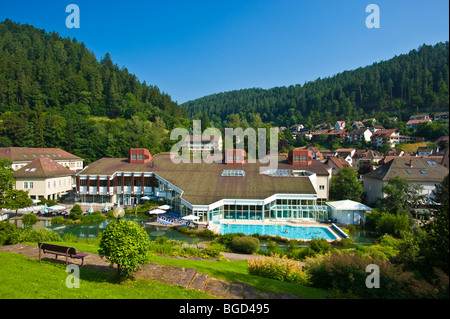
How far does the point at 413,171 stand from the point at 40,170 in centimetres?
4420

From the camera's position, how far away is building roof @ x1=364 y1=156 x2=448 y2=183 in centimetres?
2800

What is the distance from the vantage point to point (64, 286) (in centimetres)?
662

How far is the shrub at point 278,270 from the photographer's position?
32.2 feet

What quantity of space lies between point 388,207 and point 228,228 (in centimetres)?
1502

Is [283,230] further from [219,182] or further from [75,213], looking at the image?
[75,213]

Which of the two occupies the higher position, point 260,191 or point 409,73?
point 409,73

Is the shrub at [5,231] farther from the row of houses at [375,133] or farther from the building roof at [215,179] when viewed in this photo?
the row of houses at [375,133]

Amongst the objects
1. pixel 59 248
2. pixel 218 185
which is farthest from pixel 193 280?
pixel 218 185

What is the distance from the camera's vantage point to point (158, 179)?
31781 millimetres

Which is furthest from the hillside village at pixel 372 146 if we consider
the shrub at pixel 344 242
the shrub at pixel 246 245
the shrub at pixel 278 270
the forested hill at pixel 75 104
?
the forested hill at pixel 75 104

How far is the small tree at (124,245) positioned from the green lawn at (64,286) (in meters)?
0.64

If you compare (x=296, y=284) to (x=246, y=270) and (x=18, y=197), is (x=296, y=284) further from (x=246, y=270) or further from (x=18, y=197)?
(x=18, y=197)

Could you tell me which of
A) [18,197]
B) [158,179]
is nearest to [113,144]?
[158,179]

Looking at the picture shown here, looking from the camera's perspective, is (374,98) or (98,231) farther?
(374,98)
